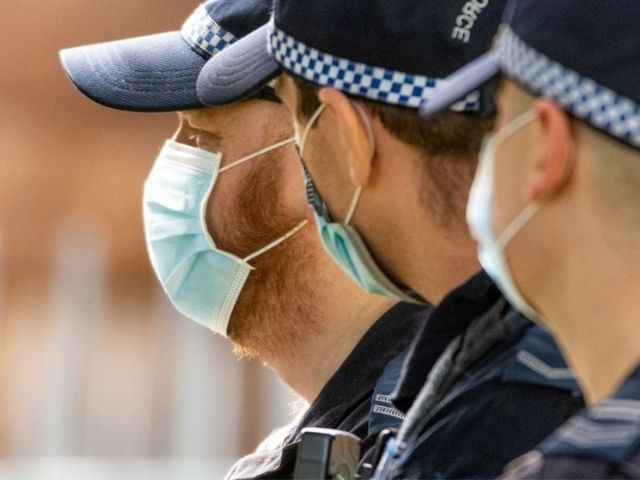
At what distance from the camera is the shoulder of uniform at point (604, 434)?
1.36 metres

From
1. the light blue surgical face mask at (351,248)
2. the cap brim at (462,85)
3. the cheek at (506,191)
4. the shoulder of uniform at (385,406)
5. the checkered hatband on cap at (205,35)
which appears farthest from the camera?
the checkered hatband on cap at (205,35)

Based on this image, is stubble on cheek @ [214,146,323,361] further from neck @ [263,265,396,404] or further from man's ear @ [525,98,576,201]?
man's ear @ [525,98,576,201]

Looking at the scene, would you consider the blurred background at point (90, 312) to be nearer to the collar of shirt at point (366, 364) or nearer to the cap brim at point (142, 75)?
the cap brim at point (142, 75)

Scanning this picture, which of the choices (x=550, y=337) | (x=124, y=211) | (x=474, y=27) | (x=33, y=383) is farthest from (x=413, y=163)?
(x=124, y=211)

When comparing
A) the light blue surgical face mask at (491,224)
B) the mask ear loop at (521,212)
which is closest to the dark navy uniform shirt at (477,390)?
the light blue surgical face mask at (491,224)

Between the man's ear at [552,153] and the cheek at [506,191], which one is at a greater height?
the man's ear at [552,153]

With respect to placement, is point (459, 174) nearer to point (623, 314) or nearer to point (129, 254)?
point (623, 314)

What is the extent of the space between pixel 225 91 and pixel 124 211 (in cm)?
723

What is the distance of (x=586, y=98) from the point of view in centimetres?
150

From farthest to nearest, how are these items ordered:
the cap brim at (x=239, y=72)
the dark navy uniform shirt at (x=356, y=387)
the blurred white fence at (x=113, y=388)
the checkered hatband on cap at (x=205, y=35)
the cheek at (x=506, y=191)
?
the blurred white fence at (x=113, y=388)
the checkered hatband on cap at (x=205, y=35)
the dark navy uniform shirt at (x=356, y=387)
the cap brim at (x=239, y=72)
the cheek at (x=506, y=191)

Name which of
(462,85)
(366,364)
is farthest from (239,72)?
(462,85)

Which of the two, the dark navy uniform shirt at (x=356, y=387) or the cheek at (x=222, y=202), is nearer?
the dark navy uniform shirt at (x=356, y=387)

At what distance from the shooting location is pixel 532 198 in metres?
1.53

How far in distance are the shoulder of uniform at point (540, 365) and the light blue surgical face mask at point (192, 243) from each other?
3.55 feet
